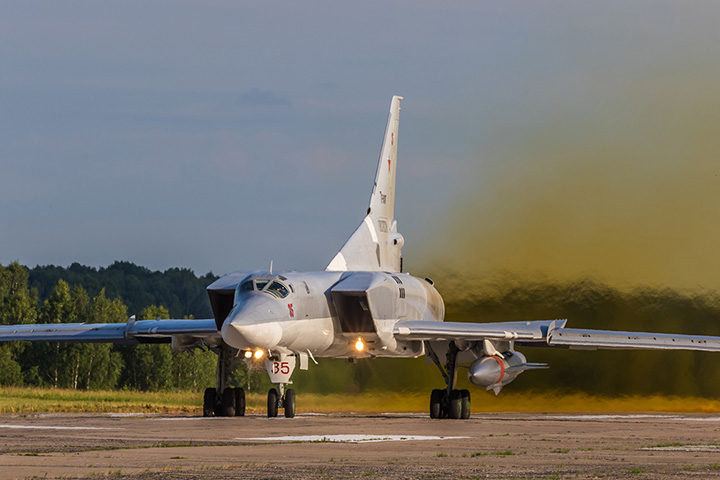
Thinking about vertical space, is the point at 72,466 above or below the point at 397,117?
below

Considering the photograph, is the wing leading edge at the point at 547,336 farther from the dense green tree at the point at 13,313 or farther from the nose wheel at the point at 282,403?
the dense green tree at the point at 13,313

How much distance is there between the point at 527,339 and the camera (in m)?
27.2

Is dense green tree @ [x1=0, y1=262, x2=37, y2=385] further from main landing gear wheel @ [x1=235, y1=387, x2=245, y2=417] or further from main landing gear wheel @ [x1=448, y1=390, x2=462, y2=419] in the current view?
main landing gear wheel @ [x1=448, y1=390, x2=462, y2=419]

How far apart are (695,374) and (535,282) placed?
18.2 feet

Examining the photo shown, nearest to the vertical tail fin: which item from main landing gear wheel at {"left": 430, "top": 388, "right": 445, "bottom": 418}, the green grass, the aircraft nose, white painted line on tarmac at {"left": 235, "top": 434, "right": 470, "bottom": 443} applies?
the green grass

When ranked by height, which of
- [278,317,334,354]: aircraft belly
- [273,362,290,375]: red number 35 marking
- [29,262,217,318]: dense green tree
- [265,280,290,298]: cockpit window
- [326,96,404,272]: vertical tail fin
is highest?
[29,262,217,318]: dense green tree

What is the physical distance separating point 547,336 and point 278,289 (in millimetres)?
6667

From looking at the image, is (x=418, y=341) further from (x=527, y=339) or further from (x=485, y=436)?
(x=485, y=436)

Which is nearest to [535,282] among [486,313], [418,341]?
[486,313]

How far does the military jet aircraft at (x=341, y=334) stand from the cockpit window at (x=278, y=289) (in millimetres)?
26

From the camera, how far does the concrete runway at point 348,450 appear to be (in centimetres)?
1140

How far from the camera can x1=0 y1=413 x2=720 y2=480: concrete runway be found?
11.4 metres

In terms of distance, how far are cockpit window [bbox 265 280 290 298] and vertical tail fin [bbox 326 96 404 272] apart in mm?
6118

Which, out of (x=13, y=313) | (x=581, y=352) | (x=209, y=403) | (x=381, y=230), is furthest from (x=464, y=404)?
(x=13, y=313)
